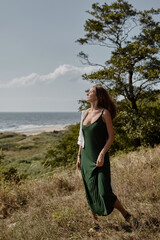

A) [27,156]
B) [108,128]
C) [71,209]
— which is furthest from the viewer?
[27,156]

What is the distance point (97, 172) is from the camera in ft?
9.47

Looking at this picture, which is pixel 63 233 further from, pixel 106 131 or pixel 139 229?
pixel 106 131

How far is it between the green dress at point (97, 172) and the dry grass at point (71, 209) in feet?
1.05

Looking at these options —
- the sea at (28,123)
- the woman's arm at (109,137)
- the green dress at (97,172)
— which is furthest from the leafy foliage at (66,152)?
the sea at (28,123)

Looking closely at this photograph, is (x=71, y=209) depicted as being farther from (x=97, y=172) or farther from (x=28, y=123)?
(x=28, y=123)

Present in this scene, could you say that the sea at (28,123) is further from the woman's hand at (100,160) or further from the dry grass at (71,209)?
the woman's hand at (100,160)

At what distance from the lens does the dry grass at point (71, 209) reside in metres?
2.88

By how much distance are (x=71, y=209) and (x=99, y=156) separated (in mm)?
1302

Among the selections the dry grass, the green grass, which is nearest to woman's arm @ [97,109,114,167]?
the dry grass

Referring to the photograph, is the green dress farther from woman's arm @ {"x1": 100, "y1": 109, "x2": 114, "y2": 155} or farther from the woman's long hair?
the woman's long hair

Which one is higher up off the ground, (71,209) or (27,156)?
(71,209)

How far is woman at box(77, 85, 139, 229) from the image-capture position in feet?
9.19

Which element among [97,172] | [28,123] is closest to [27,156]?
[97,172]

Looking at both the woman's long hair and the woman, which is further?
the woman's long hair
